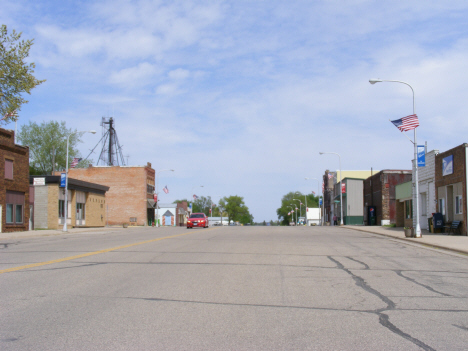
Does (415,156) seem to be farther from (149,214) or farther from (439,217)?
(149,214)

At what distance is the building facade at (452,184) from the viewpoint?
2798cm

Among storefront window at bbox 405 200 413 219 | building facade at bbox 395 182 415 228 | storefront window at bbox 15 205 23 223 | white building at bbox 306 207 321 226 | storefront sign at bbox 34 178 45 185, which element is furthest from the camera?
Answer: white building at bbox 306 207 321 226

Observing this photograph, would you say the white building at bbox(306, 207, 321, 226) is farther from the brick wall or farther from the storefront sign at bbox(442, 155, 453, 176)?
the storefront sign at bbox(442, 155, 453, 176)

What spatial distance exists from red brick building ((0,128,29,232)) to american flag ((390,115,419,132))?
30.8m

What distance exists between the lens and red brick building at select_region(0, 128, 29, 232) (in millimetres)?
36938

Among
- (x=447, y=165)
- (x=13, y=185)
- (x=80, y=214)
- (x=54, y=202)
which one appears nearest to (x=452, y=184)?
(x=447, y=165)

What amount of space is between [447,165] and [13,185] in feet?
114

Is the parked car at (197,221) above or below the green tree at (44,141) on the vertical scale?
below

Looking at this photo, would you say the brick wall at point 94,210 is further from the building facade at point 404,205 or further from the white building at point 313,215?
the white building at point 313,215

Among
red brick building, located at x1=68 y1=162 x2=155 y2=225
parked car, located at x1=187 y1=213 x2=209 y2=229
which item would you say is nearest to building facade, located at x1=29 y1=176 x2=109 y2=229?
parked car, located at x1=187 y1=213 x2=209 y2=229

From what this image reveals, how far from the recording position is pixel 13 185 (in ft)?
127

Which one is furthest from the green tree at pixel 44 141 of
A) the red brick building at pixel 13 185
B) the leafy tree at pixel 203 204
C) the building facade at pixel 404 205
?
the leafy tree at pixel 203 204

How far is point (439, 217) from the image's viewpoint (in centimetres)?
3088

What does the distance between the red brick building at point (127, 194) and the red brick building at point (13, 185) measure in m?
32.8
